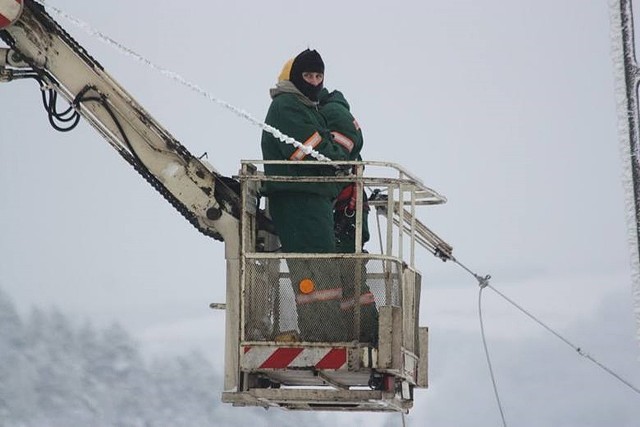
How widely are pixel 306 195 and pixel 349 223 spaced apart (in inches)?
34.8

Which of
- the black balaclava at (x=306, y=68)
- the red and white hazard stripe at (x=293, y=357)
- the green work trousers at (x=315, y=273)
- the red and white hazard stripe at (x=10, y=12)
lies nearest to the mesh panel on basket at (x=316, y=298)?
the green work trousers at (x=315, y=273)

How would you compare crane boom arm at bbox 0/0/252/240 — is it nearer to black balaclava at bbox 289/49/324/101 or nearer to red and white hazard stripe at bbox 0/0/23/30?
red and white hazard stripe at bbox 0/0/23/30

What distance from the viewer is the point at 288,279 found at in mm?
10273

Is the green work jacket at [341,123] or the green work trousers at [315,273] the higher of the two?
the green work jacket at [341,123]

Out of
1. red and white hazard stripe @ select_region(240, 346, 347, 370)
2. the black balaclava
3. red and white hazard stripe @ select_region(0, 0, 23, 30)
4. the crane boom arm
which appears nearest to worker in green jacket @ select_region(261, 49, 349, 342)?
the black balaclava

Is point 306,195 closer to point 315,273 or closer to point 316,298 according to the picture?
A: point 315,273

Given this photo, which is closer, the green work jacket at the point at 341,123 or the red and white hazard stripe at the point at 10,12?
the red and white hazard stripe at the point at 10,12

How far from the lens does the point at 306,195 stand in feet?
34.3

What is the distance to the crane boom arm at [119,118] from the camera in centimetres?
1088

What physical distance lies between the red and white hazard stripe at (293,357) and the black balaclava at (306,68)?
2370 mm

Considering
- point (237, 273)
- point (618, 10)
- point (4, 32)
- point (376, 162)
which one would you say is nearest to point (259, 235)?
point (237, 273)

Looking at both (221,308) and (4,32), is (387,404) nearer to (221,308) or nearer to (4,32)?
(221,308)

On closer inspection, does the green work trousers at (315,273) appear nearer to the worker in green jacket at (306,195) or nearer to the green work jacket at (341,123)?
the worker in green jacket at (306,195)

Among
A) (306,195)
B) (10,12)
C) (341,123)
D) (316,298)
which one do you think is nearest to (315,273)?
(316,298)
